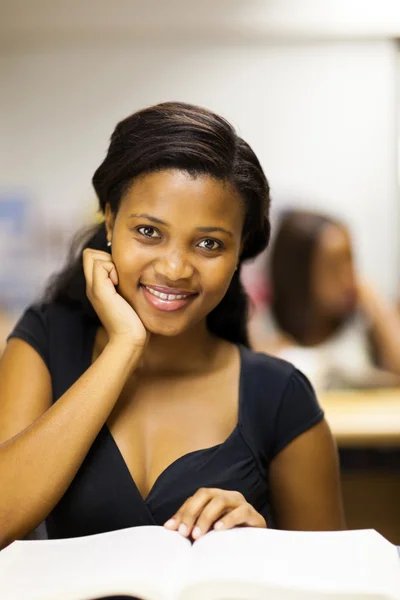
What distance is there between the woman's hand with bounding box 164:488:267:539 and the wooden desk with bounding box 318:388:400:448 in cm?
128

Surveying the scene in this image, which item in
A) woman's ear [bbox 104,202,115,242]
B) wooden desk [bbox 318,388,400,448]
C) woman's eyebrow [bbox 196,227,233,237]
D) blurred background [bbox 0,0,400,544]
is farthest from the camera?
blurred background [bbox 0,0,400,544]

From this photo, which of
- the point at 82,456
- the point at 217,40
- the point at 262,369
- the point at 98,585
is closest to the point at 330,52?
the point at 217,40

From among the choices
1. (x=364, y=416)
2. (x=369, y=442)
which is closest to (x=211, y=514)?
(x=369, y=442)

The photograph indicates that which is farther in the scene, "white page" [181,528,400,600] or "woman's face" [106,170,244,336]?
"woman's face" [106,170,244,336]

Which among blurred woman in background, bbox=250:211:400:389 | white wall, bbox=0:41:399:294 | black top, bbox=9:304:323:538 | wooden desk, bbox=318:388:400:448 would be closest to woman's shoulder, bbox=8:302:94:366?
black top, bbox=9:304:323:538

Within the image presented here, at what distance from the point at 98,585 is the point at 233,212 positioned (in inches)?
18.5

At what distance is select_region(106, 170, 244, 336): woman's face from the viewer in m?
0.87

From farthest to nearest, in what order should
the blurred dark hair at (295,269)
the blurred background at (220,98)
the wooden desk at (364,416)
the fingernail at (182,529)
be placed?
the blurred background at (220,98) < the blurred dark hair at (295,269) < the wooden desk at (364,416) < the fingernail at (182,529)

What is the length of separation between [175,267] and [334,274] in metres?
2.16

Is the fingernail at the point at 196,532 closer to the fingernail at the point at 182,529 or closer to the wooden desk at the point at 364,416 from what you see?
the fingernail at the point at 182,529

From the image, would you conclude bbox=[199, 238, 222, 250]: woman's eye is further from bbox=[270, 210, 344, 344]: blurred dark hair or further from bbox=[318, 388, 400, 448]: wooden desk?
bbox=[270, 210, 344, 344]: blurred dark hair

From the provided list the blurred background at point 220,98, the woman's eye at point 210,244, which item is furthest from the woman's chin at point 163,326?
the blurred background at point 220,98

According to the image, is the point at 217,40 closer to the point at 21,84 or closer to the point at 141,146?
the point at 21,84

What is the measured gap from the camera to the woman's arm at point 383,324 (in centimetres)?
294
